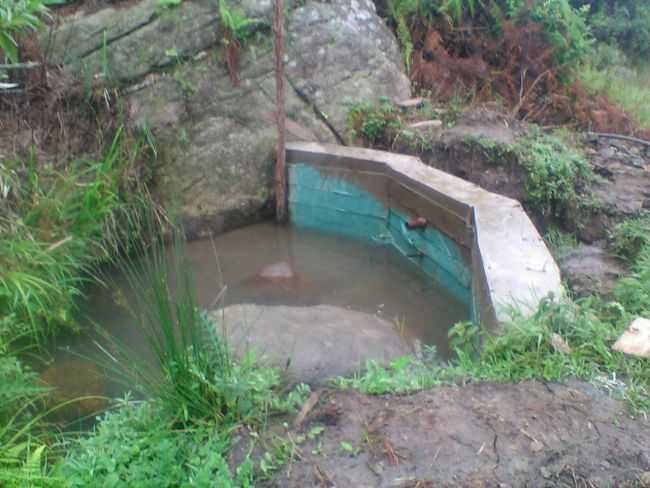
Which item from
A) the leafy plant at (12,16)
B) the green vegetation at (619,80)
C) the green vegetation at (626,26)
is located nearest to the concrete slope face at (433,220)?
the leafy plant at (12,16)

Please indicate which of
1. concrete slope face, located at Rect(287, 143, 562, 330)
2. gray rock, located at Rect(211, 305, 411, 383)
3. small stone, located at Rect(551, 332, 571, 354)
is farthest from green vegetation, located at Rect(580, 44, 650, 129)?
small stone, located at Rect(551, 332, 571, 354)

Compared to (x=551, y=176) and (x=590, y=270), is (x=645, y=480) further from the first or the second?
(x=551, y=176)

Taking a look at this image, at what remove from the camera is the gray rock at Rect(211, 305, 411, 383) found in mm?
3023

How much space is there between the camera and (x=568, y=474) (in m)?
2.14

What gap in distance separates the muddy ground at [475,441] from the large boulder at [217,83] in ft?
11.8

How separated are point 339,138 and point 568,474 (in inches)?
173

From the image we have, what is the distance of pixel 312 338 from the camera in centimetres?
330

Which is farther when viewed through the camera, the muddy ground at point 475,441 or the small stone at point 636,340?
the small stone at point 636,340

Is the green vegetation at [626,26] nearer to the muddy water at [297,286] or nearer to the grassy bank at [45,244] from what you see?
the muddy water at [297,286]

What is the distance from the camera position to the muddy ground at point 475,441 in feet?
7.02

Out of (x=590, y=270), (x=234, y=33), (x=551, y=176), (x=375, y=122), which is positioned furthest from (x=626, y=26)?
(x=590, y=270)

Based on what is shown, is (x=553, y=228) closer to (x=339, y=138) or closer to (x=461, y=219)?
(x=461, y=219)

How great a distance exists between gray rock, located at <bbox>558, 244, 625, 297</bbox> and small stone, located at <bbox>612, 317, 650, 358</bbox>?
28.4 inches

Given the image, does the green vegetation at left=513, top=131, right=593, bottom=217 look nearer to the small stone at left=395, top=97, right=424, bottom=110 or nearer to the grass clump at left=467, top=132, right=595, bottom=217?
the grass clump at left=467, top=132, right=595, bottom=217
